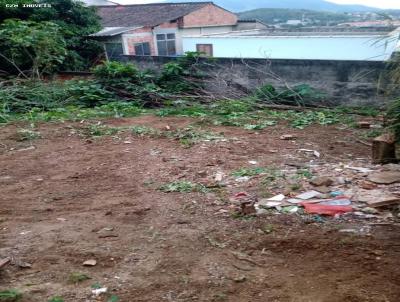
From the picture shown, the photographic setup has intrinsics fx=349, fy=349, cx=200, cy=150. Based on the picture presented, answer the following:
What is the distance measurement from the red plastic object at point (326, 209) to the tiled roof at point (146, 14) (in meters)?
18.1

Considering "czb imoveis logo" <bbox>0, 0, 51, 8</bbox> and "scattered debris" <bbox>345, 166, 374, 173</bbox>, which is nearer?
"scattered debris" <bbox>345, 166, 374, 173</bbox>

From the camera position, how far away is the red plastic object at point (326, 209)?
261cm

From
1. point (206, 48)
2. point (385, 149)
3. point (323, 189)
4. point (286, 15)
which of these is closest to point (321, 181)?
point (323, 189)

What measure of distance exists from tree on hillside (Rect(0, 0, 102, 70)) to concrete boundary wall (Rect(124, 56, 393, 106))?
17.2ft

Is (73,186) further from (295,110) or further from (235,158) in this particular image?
(295,110)

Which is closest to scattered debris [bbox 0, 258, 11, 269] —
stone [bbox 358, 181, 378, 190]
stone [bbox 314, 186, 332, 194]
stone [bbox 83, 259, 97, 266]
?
stone [bbox 83, 259, 97, 266]

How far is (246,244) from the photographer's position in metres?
2.34

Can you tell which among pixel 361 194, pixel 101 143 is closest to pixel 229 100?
pixel 101 143

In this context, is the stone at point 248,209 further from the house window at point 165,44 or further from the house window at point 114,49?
the house window at point 165,44

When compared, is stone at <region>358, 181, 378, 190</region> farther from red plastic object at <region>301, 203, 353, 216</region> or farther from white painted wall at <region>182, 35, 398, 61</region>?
white painted wall at <region>182, 35, 398, 61</region>

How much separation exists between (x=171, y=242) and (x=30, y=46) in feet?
28.0

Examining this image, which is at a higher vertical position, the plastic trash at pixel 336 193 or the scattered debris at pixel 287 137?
the plastic trash at pixel 336 193

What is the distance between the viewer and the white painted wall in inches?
503

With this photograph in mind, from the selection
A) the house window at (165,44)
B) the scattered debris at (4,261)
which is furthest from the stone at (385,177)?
the house window at (165,44)
